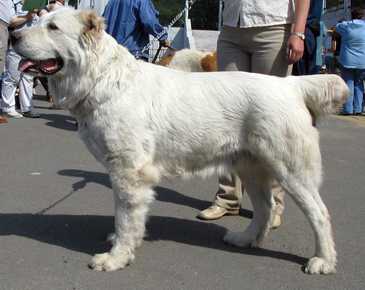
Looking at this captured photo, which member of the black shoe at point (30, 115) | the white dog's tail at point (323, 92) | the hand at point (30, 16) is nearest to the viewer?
the white dog's tail at point (323, 92)

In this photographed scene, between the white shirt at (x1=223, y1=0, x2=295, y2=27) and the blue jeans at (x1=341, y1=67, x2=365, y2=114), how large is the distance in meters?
8.96

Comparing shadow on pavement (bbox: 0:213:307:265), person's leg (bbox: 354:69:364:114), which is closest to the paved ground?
shadow on pavement (bbox: 0:213:307:265)

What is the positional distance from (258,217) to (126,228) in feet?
3.88

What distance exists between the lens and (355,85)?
13281 mm

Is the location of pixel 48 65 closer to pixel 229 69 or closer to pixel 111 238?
pixel 111 238

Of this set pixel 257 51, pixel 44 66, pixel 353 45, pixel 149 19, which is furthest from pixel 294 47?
pixel 353 45

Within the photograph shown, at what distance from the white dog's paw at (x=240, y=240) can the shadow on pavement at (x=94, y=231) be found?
0.18 feet

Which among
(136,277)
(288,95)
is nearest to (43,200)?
(136,277)

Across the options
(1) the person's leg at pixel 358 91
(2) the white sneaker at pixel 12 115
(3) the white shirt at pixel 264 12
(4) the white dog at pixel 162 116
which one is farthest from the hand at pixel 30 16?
(1) the person's leg at pixel 358 91

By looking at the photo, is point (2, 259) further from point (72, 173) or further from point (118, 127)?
point (72, 173)

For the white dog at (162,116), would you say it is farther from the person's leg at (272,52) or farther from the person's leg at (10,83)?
the person's leg at (10,83)

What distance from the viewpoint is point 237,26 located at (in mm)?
4844

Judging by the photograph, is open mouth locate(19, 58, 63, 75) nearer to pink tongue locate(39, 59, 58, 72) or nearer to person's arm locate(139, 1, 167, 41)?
pink tongue locate(39, 59, 58, 72)

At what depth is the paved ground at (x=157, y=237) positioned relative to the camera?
12.6 feet
